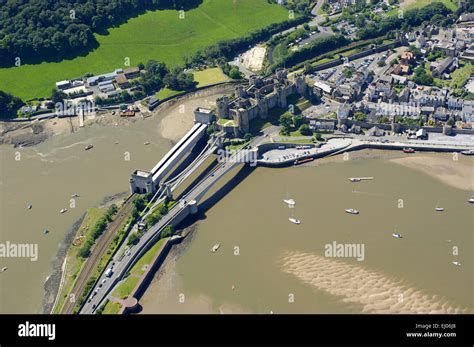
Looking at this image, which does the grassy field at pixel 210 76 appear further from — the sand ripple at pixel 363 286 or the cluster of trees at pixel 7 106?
the sand ripple at pixel 363 286

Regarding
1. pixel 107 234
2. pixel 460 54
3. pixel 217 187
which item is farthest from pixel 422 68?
pixel 107 234

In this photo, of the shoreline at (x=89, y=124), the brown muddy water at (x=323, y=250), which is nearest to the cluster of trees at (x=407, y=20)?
the shoreline at (x=89, y=124)

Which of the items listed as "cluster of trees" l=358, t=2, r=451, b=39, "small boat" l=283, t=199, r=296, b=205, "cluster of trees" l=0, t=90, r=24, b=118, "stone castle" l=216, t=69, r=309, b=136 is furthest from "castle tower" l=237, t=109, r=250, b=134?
"cluster of trees" l=358, t=2, r=451, b=39

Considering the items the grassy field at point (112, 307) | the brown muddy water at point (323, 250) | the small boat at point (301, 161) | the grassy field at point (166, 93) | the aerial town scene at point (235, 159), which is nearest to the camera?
the grassy field at point (112, 307)

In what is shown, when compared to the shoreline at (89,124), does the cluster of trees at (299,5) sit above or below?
above

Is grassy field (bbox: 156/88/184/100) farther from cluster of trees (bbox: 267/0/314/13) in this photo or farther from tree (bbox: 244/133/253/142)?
cluster of trees (bbox: 267/0/314/13)

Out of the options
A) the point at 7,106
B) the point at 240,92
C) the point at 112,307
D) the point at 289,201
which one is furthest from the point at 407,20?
the point at 112,307

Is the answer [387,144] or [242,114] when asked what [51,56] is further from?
[387,144]
